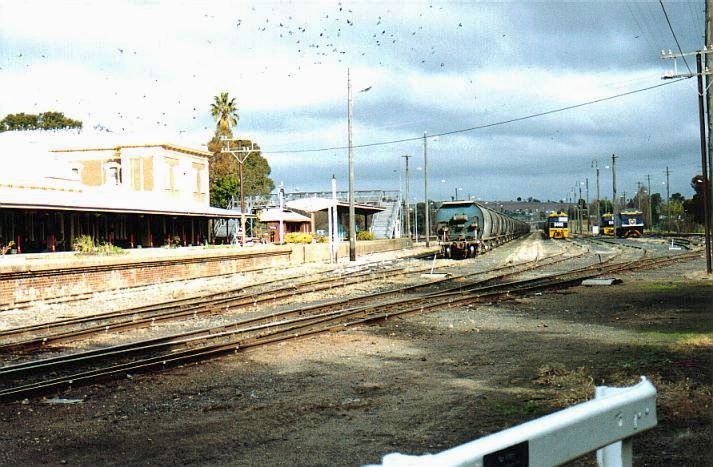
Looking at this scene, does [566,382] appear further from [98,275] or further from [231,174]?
[231,174]

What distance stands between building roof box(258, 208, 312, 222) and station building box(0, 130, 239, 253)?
640 centimetres

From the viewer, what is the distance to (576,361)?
9.45 m

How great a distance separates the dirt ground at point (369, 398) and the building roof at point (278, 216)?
4707cm

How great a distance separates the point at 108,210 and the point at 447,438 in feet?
91.5

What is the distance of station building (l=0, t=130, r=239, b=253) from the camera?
3088 centimetres

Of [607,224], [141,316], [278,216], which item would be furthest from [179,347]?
[607,224]

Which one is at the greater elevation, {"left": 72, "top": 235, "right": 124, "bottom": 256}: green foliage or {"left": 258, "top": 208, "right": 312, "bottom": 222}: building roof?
{"left": 258, "top": 208, "right": 312, "bottom": 222}: building roof

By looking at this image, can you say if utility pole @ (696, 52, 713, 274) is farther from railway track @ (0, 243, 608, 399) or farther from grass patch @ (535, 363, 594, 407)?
Answer: grass patch @ (535, 363, 594, 407)

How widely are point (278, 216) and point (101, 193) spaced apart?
2020 centimetres

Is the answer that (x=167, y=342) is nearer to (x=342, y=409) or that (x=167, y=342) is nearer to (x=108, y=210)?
(x=342, y=409)

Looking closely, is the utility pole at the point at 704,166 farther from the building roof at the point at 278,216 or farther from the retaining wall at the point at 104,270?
the building roof at the point at 278,216

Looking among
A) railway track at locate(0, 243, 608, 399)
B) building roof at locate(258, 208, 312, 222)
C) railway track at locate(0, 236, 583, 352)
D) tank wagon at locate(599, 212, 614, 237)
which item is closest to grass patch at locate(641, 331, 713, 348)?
railway track at locate(0, 243, 608, 399)

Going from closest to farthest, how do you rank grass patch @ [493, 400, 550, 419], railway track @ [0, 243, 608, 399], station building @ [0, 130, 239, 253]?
grass patch @ [493, 400, 550, 419]
railway track @ [0, 243, 608, 399]
station building @ [0, 130, 239, 253]

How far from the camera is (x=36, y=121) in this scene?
284 feet
